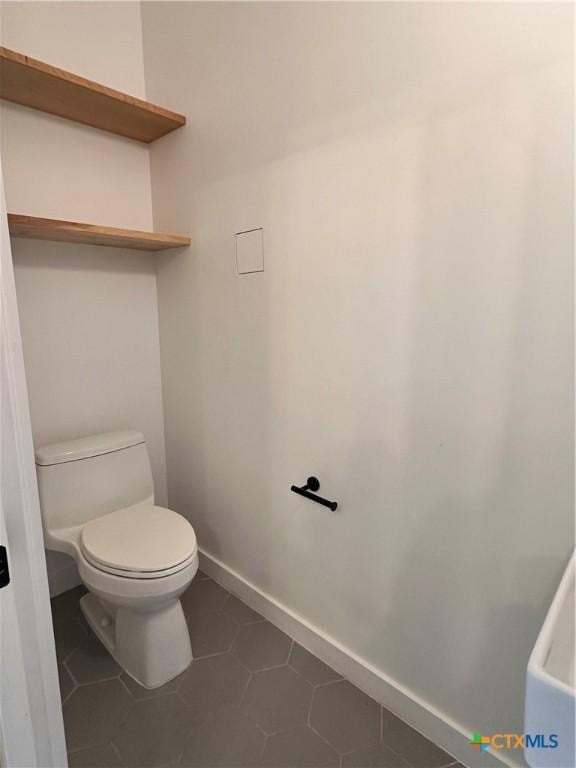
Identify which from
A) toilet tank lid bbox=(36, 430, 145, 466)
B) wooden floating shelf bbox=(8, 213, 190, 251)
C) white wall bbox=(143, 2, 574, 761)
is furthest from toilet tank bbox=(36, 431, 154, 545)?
wooden floating shelf bbox=(8, 213, 190, 251)

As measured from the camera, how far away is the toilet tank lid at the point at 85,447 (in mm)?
1638

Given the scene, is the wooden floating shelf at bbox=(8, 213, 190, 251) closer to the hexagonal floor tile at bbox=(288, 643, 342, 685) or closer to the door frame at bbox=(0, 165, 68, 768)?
the door frame at bbox=(0, 165, 68, 768)

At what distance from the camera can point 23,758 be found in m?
0.88

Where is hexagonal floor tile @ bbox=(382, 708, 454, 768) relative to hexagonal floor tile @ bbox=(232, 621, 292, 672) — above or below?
below

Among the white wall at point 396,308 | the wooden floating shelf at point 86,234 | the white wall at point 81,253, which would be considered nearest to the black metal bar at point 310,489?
the white wall at point 396,308

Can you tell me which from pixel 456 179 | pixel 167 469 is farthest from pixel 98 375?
pixel 456 179

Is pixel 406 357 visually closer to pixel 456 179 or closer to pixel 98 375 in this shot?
pixel 456 179

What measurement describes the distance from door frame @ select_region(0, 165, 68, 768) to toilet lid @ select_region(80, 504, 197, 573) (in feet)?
1.45

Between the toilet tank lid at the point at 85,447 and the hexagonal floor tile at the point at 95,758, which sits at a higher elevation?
the toilet tank lid at the point at 85,447

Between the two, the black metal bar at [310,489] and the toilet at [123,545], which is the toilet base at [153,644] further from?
the black metal bar at [310,489]

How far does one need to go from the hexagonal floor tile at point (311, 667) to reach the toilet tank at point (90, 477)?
2.85ft

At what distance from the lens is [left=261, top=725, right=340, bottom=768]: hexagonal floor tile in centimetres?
123

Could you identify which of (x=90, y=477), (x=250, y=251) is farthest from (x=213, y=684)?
(x=250, y=251)

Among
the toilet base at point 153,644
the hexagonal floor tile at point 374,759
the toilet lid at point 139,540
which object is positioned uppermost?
the toilet lid at point 139,540
